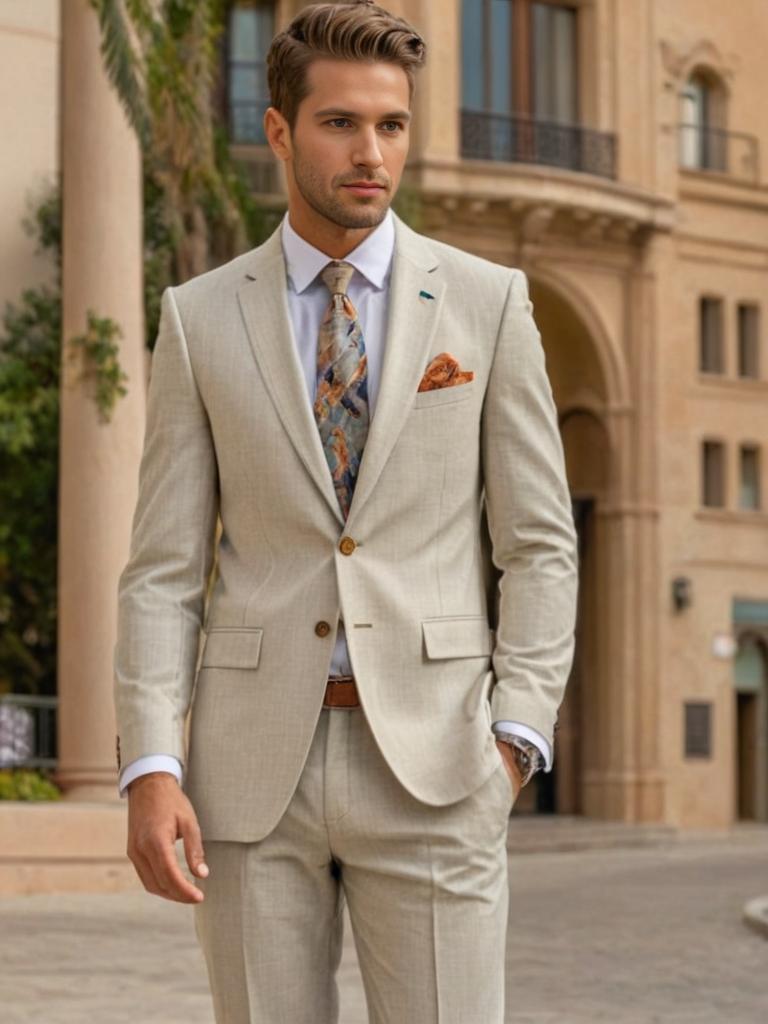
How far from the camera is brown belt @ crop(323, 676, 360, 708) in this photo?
3.41 m

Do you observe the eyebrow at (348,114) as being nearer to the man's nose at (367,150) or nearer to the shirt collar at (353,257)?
the man's nose at (367,150)

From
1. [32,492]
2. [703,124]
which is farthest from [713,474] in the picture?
[32,492]

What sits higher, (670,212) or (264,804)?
(670,212)

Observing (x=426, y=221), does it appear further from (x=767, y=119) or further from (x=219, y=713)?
(x=219, y=713)

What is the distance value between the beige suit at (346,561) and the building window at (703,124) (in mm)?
33896

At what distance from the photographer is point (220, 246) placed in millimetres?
27469

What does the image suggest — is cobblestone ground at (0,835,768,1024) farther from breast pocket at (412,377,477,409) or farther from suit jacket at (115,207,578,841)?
breast pocket at (412,377,477,409)

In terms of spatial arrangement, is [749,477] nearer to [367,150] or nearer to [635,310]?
[635,310]

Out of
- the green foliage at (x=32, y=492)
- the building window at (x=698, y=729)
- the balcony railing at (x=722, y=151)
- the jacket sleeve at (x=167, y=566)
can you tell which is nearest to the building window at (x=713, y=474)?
the building window at (x=698, y=729)

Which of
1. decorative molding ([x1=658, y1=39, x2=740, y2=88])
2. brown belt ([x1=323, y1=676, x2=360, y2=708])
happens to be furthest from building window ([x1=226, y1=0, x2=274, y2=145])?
brown belt ([x1=323, y1=676, x2=360, y2=708])

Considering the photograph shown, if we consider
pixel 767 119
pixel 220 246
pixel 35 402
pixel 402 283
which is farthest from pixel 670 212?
pixel 402 283

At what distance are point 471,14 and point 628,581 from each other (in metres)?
8.59

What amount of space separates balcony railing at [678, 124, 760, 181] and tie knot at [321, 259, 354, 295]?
3425 cm

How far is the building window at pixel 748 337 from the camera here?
3741 centimetres
